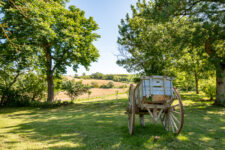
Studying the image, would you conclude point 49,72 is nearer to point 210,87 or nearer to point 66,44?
point 66,44

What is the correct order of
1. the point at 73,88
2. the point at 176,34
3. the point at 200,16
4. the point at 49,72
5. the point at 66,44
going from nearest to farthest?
the point at 200,16
the point at 176,34
the point at 66,44
the point at 49,72
the point at 73,88

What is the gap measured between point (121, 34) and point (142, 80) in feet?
49.0

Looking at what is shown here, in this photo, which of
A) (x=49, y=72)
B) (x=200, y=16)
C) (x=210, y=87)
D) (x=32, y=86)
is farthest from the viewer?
(x=32, y=86)

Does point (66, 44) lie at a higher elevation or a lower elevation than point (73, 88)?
higher

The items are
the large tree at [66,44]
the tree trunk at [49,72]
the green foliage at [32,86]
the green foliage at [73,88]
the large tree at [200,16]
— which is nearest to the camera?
the large tree at [200,16]

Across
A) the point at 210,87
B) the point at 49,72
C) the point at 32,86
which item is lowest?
the point at 210,87

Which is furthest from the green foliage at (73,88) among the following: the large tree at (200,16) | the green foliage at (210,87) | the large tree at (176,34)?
the green foliage at (210,87)

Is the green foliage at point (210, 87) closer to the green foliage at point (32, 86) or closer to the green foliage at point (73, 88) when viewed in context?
the green foliage at point (73, 88)

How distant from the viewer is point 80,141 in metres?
4.84

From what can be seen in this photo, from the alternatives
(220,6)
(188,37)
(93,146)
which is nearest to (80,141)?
(93,146)

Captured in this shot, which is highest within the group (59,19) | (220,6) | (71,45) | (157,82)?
(59,19)

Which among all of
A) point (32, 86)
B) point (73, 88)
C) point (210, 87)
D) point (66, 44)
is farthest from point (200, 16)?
point (32, 86)

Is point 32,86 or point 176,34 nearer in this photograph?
point 176,34

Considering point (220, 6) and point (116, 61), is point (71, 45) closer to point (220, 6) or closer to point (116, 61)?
point (116, 61)
